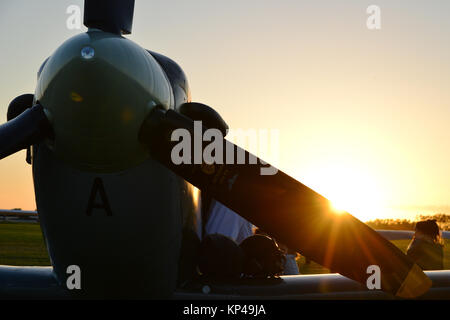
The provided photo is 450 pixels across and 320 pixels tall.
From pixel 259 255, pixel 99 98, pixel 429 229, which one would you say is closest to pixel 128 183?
pixel 99 98

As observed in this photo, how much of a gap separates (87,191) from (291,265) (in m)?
6.84

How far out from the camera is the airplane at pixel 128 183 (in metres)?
3.49

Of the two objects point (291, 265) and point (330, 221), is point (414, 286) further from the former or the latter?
point (291, 265)

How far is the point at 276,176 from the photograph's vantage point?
12.9 feet

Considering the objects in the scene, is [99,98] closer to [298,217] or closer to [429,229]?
[298,217]

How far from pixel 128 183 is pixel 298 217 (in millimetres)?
1272

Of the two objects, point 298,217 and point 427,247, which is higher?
point 298,217

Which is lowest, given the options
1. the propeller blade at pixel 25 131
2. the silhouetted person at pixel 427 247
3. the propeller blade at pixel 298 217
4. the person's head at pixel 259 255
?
the silhouetted person at pixel 427 247

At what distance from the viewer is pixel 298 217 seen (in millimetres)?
3938

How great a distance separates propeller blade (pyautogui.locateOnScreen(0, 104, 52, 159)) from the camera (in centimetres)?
369

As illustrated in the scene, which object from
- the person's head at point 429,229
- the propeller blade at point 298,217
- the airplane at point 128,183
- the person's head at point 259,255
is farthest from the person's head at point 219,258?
the person's head at point 429,229

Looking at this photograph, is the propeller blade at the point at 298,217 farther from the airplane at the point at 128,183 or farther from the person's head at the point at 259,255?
the person's head at the point at 259,255

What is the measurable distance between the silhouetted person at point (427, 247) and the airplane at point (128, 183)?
531 centimetres
